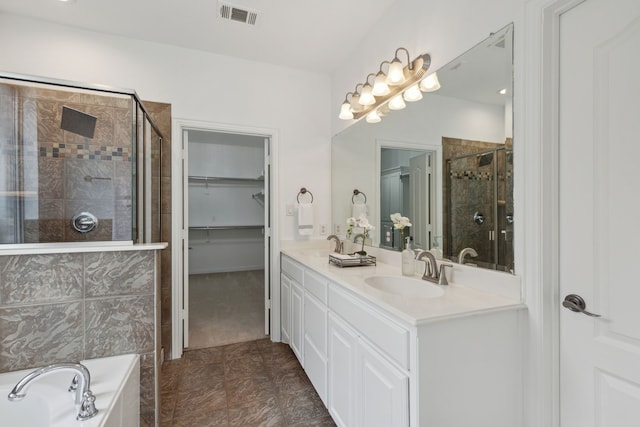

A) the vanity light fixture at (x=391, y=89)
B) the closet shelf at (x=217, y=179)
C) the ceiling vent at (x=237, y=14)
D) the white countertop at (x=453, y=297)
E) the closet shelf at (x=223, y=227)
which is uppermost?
the ceiling vent at (x=237, y=14)

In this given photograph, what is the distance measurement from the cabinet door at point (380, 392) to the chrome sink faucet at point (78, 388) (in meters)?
1.08

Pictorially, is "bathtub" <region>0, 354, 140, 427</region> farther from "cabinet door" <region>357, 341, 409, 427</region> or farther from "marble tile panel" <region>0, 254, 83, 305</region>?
"cabinet door" <region>357, 341, 409, 427</region>

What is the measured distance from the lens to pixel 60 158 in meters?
1.88

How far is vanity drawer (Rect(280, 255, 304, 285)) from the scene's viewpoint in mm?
2277

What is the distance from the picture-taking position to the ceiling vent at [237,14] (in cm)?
206

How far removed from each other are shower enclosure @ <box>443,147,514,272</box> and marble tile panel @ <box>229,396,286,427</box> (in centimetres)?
140

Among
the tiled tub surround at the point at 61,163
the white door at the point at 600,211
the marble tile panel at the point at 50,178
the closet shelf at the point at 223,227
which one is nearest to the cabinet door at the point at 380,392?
the white door at the point at 600,211

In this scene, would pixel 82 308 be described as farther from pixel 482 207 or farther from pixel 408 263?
pixel 482 207

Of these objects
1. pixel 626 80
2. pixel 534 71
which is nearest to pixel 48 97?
pixel 534 71

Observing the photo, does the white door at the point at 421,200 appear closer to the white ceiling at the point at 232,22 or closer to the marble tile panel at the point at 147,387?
the white ceiling at the point at 232,22

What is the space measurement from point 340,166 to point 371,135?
0.54 metres

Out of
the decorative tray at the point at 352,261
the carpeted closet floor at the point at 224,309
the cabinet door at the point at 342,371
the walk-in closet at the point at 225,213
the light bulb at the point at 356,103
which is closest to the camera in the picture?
the cabinet door at the point at 342,371

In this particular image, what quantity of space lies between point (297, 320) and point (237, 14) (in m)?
2.32

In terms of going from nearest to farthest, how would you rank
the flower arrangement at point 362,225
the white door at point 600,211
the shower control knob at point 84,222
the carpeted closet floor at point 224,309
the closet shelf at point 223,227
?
the white door at point 600,211 < the shower control knob at point 84,222 < the flower arrangement at point 362,225 < the carpeted closet floor at point 224,309 < the closet shelf at point 223,227
